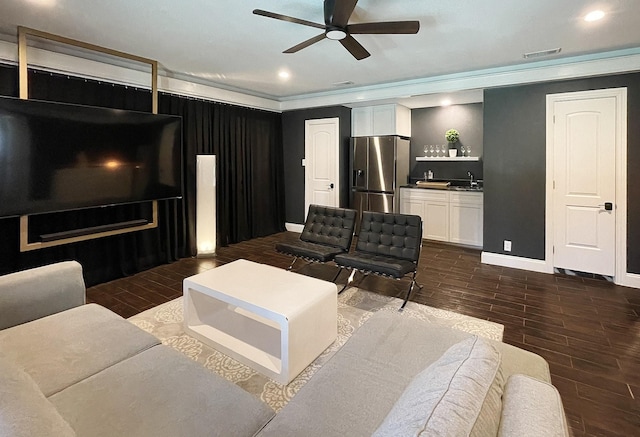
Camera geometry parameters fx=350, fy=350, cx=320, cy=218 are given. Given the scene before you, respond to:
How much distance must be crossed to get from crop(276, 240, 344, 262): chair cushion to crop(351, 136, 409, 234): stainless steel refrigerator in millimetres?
2326

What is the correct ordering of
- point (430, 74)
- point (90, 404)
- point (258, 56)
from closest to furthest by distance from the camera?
1. point (90, 404)
2. point (258, 56)
3. point (430, 74)

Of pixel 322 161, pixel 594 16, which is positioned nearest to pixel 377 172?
pixel 322 161

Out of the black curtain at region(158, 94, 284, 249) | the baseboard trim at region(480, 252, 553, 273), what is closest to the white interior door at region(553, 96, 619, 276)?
the baseboard trim at region(480, 252, 553, 273)

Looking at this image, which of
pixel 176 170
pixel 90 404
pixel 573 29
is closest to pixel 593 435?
pixel 90 404

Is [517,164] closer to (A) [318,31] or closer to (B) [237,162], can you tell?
(A) [318,31]

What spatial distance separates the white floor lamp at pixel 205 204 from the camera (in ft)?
16.7

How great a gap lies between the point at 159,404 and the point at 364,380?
2.73 ft

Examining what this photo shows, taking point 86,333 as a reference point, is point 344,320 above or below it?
below

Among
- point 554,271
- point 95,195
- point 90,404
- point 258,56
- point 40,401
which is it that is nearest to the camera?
point 40,401

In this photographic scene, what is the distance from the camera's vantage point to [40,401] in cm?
103

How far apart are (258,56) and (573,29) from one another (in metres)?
3.17

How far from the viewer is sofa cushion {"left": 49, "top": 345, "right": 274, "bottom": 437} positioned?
1259mm

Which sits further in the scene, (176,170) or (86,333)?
(176,170)

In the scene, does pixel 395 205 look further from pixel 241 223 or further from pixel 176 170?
pixel 176 170
